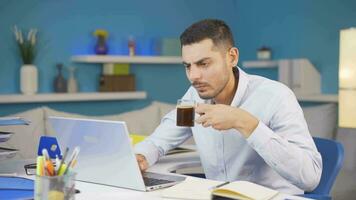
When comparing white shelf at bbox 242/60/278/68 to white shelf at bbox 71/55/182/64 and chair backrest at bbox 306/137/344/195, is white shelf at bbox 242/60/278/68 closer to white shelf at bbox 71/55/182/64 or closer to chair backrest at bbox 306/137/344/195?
white shelf at bbox 71/55/182/64

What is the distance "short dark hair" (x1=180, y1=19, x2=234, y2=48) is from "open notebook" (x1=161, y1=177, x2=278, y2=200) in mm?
567

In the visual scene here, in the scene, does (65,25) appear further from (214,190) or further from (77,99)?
(214,190)

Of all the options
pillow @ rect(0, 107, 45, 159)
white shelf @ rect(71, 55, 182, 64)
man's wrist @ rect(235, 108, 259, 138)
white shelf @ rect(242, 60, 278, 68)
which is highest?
white shelf @ rect(71, 55, 182, 64)

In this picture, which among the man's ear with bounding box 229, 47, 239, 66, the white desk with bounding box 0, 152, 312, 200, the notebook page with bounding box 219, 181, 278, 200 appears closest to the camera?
the notebook page with bounding box 219, 181, 278, 200

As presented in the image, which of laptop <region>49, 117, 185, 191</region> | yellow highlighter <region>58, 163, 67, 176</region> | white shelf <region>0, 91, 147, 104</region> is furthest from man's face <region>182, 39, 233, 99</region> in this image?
white shelf <region>0, 91, 147, 104</region>

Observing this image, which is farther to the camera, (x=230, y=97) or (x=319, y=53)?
(x=319, y=53)

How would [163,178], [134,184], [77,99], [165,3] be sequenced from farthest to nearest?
[165,3], [77,99], [163,178], [134,184]

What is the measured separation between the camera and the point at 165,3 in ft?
16.0

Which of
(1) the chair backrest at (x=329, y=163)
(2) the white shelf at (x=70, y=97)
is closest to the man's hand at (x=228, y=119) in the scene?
(1) the chair backrest at (x=329, y=163)

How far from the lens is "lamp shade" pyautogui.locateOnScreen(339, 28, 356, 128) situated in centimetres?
384

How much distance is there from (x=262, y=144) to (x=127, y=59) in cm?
296

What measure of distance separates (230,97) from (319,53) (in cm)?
273

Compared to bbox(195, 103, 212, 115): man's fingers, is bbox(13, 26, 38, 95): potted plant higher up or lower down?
higher up

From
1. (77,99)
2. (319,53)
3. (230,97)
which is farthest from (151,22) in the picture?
(230,97)
